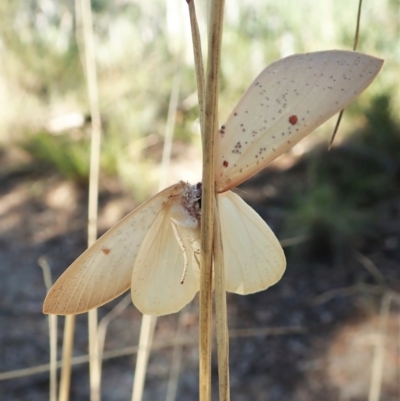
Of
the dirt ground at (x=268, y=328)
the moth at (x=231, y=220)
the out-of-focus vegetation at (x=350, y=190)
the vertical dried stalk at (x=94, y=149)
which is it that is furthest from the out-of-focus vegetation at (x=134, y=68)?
the moth at (x=231, y=220)

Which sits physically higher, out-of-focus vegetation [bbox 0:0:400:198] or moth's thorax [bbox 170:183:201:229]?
out-of-focus vegetation [bbox 0:0:400:198]

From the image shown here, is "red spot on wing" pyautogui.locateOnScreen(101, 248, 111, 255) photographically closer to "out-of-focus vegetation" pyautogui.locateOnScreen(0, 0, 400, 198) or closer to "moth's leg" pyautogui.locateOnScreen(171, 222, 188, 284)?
"moth's leg" pyautogui.locateOnScreen(171, 222, 188, 284)

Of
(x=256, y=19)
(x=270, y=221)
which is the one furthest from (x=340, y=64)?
(x=256, y=19)

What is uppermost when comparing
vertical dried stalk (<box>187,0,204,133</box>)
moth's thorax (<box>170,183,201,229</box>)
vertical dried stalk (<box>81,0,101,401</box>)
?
vertical dried stalk (<box>81,0,101,401</box>)

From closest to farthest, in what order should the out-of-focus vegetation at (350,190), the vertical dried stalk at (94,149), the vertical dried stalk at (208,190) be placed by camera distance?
the vertical dried stalk at (208,190) < the vertical dried stalk at (94,149) < the out-of-focus vegetation at (350,190)

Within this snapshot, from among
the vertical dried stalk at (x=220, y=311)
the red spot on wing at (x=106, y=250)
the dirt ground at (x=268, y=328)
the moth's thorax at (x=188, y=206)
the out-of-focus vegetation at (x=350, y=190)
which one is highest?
the out-of-focus vegetation at (x=350, y=190)

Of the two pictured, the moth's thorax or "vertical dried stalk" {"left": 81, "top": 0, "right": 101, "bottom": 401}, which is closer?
the moth's thorax

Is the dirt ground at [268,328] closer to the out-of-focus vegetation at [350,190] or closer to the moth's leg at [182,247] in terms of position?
the out-of-focus vegetation at [350,190]

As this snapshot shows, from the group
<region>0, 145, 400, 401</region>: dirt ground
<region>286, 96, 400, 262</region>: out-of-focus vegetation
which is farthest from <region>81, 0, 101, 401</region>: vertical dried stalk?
<region>286, 96, 400, 262</region>: out-of-focus vegetation
